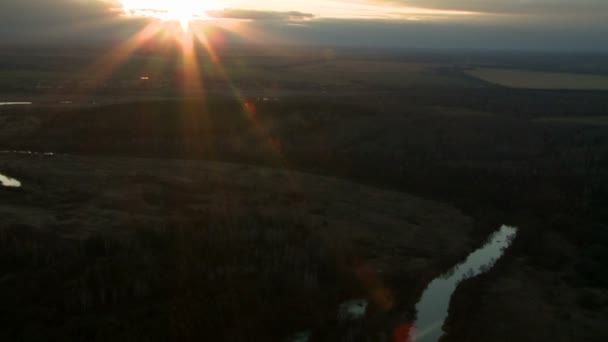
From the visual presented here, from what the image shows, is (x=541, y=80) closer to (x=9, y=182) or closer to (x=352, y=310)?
(x=9, y=182)

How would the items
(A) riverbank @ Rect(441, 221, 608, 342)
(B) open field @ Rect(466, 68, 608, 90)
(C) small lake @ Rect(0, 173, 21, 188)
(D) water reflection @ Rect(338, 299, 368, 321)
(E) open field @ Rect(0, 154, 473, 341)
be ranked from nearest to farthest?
(E) open field @ Rect(0, 154, 473, 341) → (A) riverbank @ Rect(441, 221, 608, 342) → (D) water reflection @ Rect(338, 299, 368, 321) → (C) small lake @ Rect(0, 173, 21, 188) → (B) open field @ Rect(466, 68, 608, 90)

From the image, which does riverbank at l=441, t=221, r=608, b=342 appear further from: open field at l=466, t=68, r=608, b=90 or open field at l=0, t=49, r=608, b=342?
open field at l=466, t=68, r=608, b=90

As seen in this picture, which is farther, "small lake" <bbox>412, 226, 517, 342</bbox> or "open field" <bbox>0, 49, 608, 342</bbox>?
"open field" <bbox>0, 49, 608, 342</bbox>

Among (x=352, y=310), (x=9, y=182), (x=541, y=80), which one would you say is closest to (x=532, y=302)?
(x=352, y=310)

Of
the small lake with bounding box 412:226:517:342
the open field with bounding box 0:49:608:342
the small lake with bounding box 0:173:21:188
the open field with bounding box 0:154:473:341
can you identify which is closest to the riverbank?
the open field with bounding box 0:49:608:342

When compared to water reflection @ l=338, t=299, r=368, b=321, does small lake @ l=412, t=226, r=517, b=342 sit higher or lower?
lower

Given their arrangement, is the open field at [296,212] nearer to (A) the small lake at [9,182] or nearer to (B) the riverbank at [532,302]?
(B) the riverbank at [532,302]
